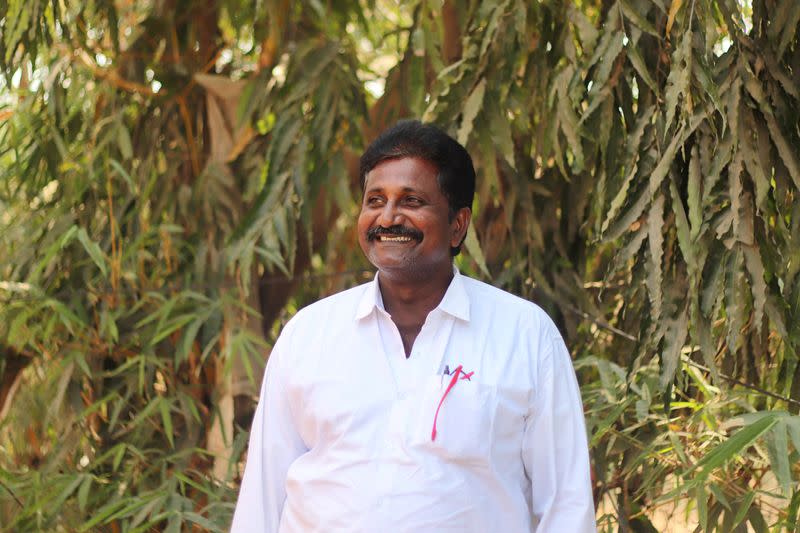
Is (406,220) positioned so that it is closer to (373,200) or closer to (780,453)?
(373,200)

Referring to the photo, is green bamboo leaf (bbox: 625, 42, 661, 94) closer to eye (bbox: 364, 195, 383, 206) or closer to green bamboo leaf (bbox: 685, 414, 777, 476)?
green bamboo leaf (bbox: 685, 414, 777, 476)

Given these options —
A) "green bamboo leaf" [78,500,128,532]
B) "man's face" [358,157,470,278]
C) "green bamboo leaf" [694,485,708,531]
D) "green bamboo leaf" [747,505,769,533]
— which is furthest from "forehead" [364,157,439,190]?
"green bamboo leaf" [78,500,128,532]

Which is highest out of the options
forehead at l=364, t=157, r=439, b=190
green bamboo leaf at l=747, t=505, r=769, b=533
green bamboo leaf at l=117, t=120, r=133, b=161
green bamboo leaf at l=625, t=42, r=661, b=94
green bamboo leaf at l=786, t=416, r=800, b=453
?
green bamboo leaf at l=625, t=42, r=661, b=94

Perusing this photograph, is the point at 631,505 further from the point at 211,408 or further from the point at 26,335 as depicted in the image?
the point at 26,335

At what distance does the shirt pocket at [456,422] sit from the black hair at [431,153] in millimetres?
257

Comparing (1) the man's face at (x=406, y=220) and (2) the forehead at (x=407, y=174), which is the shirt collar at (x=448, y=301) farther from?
(2) the forehead at (x=407, y=174)

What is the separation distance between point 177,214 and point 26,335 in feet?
1.89

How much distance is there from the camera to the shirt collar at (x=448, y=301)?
1604 mm

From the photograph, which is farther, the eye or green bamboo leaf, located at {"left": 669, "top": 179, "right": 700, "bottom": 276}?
green bamboo leaf, located at {"left": 669, "top": 179, "right": 700, "bottom": 276}

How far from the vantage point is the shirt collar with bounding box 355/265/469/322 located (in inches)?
63.1

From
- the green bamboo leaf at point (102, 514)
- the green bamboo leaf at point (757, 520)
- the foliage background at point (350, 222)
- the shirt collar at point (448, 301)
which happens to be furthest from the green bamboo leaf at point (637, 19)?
the green bamboo leaf at point (102, 514)

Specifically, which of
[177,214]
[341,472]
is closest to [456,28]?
[177,214]

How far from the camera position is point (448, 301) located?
1613 millimetres

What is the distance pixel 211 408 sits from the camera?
308 cm
